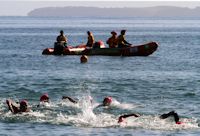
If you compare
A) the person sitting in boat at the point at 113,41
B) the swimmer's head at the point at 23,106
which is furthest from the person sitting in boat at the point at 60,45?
the swimmer's head at the point at 23,106

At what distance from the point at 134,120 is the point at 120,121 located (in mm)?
900

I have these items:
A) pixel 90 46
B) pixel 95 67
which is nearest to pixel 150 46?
pixel 90 46

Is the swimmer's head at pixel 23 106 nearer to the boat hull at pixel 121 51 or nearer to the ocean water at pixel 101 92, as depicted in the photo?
the ocean water at pixel 101 92

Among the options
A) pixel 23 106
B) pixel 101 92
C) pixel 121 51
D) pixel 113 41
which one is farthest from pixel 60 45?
pixel 23 106

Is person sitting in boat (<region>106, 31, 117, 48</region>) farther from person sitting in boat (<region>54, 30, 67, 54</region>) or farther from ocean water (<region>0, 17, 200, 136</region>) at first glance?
person sitting in boat (<region>54, 30, 67, 54</region>)

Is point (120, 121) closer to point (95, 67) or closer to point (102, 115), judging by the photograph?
point (102, 115)

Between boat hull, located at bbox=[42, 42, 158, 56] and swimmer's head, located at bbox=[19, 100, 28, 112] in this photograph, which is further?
boat hull, located at bbox=[42, 42, 158, 56]

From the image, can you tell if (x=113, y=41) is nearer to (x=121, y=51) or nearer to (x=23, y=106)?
(x=121, y=51)

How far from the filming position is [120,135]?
20.7 metres

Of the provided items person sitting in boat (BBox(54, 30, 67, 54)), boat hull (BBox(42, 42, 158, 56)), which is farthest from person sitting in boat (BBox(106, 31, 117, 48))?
person sitting in boat (BBox(54, 30, 67, 54))

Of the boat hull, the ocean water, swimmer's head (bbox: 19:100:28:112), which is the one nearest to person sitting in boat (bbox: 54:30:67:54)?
the boat hull

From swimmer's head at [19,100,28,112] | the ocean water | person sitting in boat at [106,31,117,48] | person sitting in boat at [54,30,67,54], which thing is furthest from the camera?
person sitting in boat at [54,30,67,54]

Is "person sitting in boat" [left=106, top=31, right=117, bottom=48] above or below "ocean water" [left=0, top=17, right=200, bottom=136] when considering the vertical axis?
above

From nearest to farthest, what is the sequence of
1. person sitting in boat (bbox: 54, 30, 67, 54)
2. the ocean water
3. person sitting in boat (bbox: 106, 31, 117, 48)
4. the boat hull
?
the ocean water < person sitting in boat (bbox: 106, 31, 117, 48) < the boat hull < person sitting in boat (bbox: 54, 30, 67, 54)
